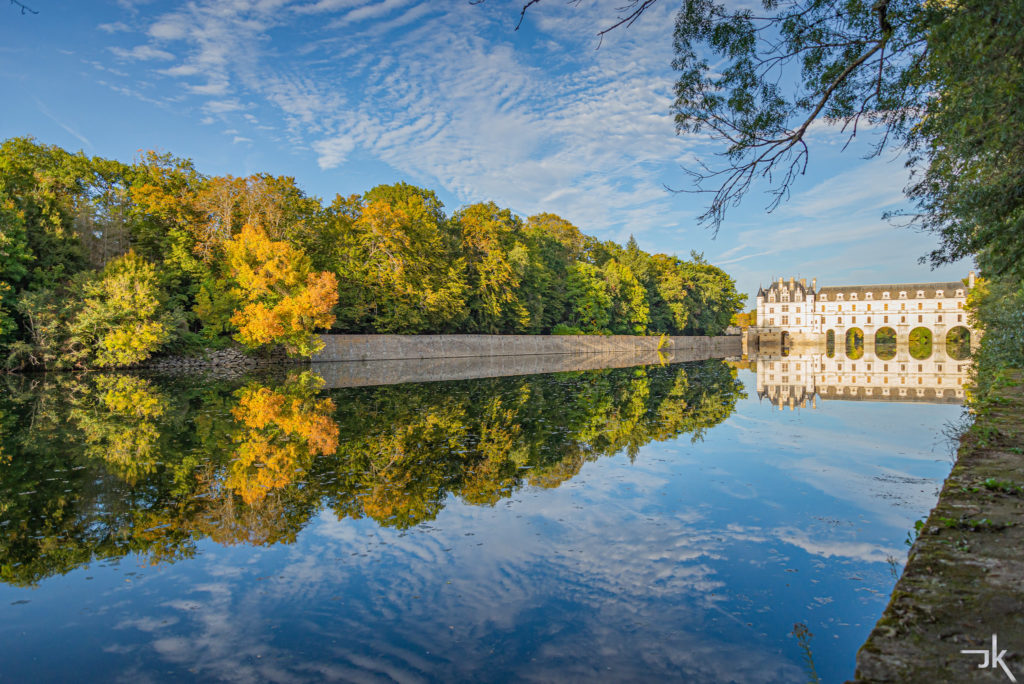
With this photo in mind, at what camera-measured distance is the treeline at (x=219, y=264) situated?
2669cm

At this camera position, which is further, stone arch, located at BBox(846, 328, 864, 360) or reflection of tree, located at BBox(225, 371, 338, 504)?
stone arch, located at BBox(846, 328, 864, 360)

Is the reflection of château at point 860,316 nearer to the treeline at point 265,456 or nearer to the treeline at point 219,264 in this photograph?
the treeline at point 219,264

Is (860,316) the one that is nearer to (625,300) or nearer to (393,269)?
(625,300)

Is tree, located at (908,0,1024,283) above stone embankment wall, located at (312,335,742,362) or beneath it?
above

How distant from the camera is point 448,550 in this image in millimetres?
5203

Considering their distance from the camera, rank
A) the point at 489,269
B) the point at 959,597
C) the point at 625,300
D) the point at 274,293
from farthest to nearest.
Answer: the point at 625,300 < the point at 489,269 < the point at 274,293 < the point at 959,597

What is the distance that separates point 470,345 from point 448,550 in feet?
137

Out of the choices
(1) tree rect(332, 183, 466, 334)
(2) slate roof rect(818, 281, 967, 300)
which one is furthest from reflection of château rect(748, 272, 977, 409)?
(1) tree rect(332, 183, 466, 334)

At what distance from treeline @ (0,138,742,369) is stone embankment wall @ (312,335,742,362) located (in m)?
1.21

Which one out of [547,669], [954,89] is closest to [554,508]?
[547,669]

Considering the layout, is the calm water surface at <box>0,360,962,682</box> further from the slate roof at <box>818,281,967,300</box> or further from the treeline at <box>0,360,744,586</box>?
the slate roof at <box>818,281,967,300</box>

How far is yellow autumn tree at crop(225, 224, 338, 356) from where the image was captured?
29969 mm

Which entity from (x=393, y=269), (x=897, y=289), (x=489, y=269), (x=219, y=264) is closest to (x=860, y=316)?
(x=897, y=289)

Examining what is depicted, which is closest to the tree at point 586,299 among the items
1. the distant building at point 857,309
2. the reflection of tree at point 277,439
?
the distant building at point 857,309
